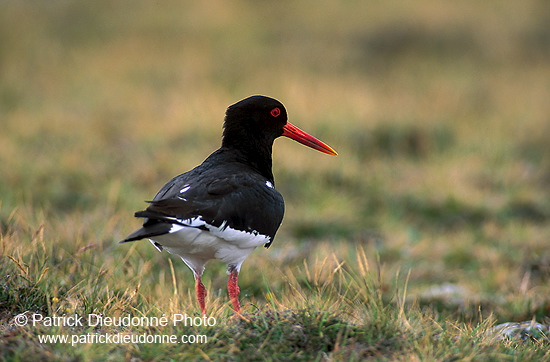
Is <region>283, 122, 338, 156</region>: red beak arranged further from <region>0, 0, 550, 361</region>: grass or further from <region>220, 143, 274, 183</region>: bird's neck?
<region>0, 0, 550, 361</region>: grass

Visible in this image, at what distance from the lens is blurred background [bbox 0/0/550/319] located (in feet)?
23.6

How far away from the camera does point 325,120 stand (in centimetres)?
1056

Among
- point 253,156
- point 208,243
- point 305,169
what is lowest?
point 305,169

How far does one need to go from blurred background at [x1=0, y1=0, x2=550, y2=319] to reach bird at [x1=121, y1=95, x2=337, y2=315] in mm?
1184

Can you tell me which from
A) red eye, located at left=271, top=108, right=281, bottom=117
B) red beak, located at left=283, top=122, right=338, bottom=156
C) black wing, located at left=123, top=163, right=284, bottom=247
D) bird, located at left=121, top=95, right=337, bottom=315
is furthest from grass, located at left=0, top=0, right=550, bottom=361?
red eye, located at left=271, top=108, right=281, bottom=117

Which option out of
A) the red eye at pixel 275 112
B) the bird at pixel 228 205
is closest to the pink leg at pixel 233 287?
the bird at pixel 228 205

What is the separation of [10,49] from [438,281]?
9382 millimetres

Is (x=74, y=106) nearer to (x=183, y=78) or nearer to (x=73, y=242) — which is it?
(x=183, y=78)

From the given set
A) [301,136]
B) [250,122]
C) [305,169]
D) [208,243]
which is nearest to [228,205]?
[208,243]

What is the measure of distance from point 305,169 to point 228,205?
4.94 metres

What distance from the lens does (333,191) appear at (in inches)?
342

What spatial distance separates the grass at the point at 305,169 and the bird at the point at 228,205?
278 mm

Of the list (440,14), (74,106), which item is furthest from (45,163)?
(440,14)

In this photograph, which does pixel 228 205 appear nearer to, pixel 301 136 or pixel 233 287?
pixel 233 287
